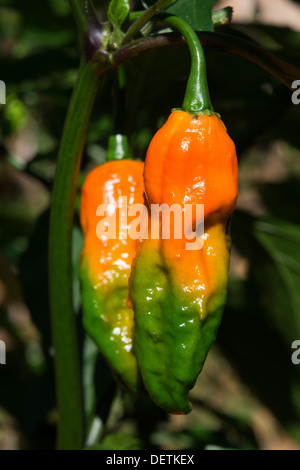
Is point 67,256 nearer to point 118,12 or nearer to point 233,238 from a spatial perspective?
point 118,12

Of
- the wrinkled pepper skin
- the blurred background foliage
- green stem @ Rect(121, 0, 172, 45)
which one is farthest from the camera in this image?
the blurred background foliage

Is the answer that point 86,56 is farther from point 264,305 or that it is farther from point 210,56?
point 264,305

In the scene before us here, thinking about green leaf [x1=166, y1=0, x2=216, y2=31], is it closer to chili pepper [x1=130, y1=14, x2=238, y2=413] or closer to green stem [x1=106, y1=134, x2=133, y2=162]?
chili pepper [x1=130, y1=14, x2=238, y2=413]

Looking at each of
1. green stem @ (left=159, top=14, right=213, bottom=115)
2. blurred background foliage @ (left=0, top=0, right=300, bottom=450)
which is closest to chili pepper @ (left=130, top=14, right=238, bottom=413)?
green stem @ (left=159, top=14, right=213, bottom=115)

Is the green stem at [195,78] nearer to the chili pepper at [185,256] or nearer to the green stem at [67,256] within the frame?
the chili pepper at [185,256]

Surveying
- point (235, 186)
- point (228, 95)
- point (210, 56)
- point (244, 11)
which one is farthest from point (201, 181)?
point (244, 11)

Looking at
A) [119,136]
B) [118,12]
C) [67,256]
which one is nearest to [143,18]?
[118,12]

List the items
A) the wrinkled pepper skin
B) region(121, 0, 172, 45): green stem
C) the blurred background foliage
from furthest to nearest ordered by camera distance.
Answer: the blurred background foliage
the wrinkled pepper skin
region(121, 0, 172, 45): green stem
